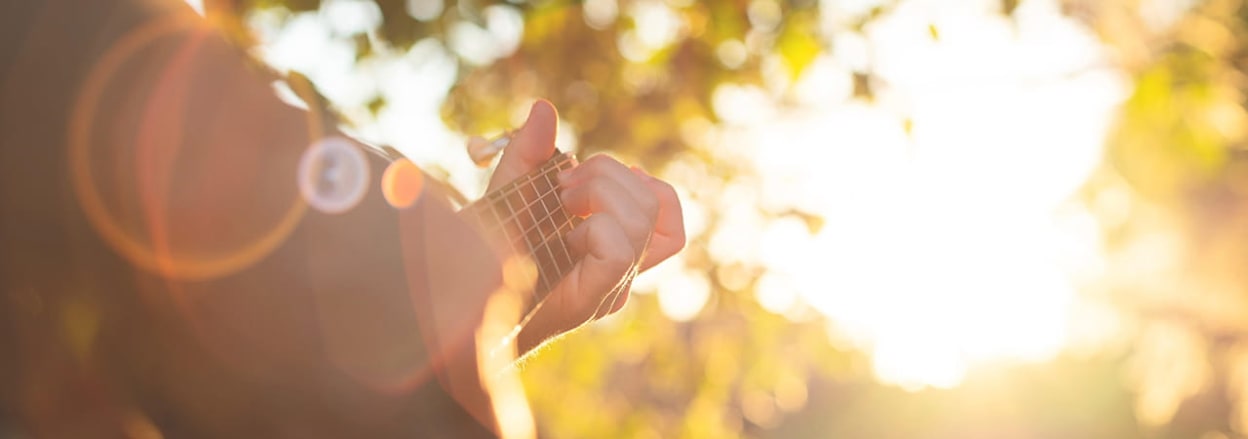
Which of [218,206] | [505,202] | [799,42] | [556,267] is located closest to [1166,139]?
[799,42]

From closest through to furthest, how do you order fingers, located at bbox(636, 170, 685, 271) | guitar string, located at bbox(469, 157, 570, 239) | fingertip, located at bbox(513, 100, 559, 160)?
guitar string, located at bbox(469, 157, 570, 239)
fingertip, located at bbox(513, 100, 559, 160)
fingers, located at bbox(636, 170, 685, 271)

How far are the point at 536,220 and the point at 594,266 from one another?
0.14m

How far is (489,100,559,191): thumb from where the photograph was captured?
1.66 metres

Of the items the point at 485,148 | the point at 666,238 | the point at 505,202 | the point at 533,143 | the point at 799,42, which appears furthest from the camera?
the point at 799,42

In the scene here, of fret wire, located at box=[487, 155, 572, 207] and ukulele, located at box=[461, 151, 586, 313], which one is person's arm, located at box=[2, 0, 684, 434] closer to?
ukulele, located at box=[461, 151, 586, 313]

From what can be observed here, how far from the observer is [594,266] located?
60.7 inches

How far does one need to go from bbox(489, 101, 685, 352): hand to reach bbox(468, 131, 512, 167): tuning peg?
0.40 ft

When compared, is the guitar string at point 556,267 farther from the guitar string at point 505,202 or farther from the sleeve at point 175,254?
the sleeve at point 175,254

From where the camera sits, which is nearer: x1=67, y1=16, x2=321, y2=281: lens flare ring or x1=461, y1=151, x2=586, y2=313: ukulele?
x1=67, y1=16, x2=321, y2=281: lens flare ring

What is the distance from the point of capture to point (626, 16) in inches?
192

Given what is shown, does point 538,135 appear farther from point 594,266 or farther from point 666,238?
point 666,238

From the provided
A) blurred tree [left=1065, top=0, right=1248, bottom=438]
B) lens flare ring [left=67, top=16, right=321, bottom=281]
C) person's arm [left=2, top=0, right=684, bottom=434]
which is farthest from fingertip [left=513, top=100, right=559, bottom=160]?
blurred tree [left=1065, top=0, right=1248, bottom=438]

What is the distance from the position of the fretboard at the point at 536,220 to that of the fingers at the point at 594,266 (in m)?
0.03

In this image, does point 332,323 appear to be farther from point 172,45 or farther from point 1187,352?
point 1187,352
